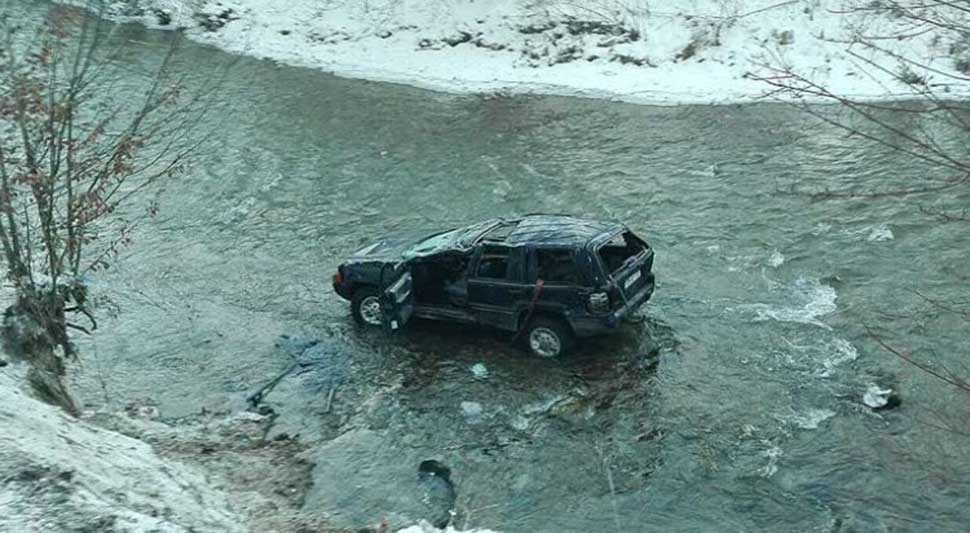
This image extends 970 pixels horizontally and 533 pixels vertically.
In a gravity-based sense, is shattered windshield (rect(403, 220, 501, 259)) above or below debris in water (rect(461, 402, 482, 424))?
above

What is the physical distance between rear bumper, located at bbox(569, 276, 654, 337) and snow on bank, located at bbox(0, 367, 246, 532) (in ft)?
15.2

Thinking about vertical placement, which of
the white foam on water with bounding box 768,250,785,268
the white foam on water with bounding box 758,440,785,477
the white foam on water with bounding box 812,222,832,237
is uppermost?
the white foam on water with bounding box 812,222,832,237

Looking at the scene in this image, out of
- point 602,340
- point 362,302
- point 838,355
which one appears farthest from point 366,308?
point 838,355

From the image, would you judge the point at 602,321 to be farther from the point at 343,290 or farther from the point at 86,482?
the point at 86,482

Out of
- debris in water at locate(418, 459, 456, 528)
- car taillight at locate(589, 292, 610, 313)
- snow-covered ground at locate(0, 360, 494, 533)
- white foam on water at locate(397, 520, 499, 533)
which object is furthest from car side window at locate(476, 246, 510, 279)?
white foam on water at locate(397, 520, 499, 533)

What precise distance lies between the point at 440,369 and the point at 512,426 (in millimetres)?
1701

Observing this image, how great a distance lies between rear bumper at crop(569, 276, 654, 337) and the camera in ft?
38.0

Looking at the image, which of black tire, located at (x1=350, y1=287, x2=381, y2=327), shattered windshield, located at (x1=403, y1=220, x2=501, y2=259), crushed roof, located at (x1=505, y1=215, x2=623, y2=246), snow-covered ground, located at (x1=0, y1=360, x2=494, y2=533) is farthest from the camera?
black tire, located at (x1=350, y1=287, x2=381, y2=327)

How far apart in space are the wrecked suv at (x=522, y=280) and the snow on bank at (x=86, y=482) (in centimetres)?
402

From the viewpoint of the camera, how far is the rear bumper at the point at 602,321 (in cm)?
1158

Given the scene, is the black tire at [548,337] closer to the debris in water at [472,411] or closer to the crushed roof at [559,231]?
the crushed roof at [559,231]

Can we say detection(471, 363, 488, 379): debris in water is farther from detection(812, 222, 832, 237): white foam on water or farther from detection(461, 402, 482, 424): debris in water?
detection(812, 222, 832, 237): white foam on water

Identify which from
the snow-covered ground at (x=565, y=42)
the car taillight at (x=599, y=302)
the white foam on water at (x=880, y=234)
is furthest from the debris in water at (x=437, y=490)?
the snow-covered ground at (x=565, y=42)

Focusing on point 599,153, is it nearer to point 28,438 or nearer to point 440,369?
point 440,369
